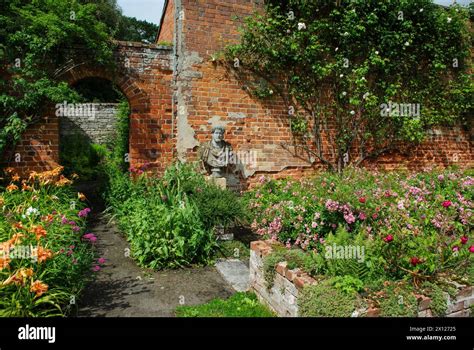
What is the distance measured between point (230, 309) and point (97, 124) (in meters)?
13.6

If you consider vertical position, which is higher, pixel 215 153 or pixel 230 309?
pixel 215 153

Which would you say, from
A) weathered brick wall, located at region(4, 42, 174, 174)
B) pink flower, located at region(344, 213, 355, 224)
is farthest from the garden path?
weathered brick wall, located at region(4, 42, 174, 174)

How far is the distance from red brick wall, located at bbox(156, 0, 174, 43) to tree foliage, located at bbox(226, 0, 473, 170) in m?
1.49

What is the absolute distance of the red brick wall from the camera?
8.01m

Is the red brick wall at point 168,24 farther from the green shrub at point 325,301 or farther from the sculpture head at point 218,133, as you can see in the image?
the green shrub at point 325,301

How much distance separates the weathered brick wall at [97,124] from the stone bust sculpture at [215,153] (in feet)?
31.6

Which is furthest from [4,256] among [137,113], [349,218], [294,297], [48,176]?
[137,113]

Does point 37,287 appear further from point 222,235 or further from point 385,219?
point 385,219

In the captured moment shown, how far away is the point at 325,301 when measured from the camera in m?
2.98

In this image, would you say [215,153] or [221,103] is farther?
[221,103]

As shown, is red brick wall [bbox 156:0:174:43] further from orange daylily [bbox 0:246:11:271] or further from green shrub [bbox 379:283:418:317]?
green shrub [bbox 379:283:418:317]

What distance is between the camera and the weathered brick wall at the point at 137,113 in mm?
6758

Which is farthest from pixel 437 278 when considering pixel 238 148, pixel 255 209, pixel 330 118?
pixel 330 118

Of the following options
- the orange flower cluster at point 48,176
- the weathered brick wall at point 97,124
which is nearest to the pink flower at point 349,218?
the orange flower cluster at point 48,176
